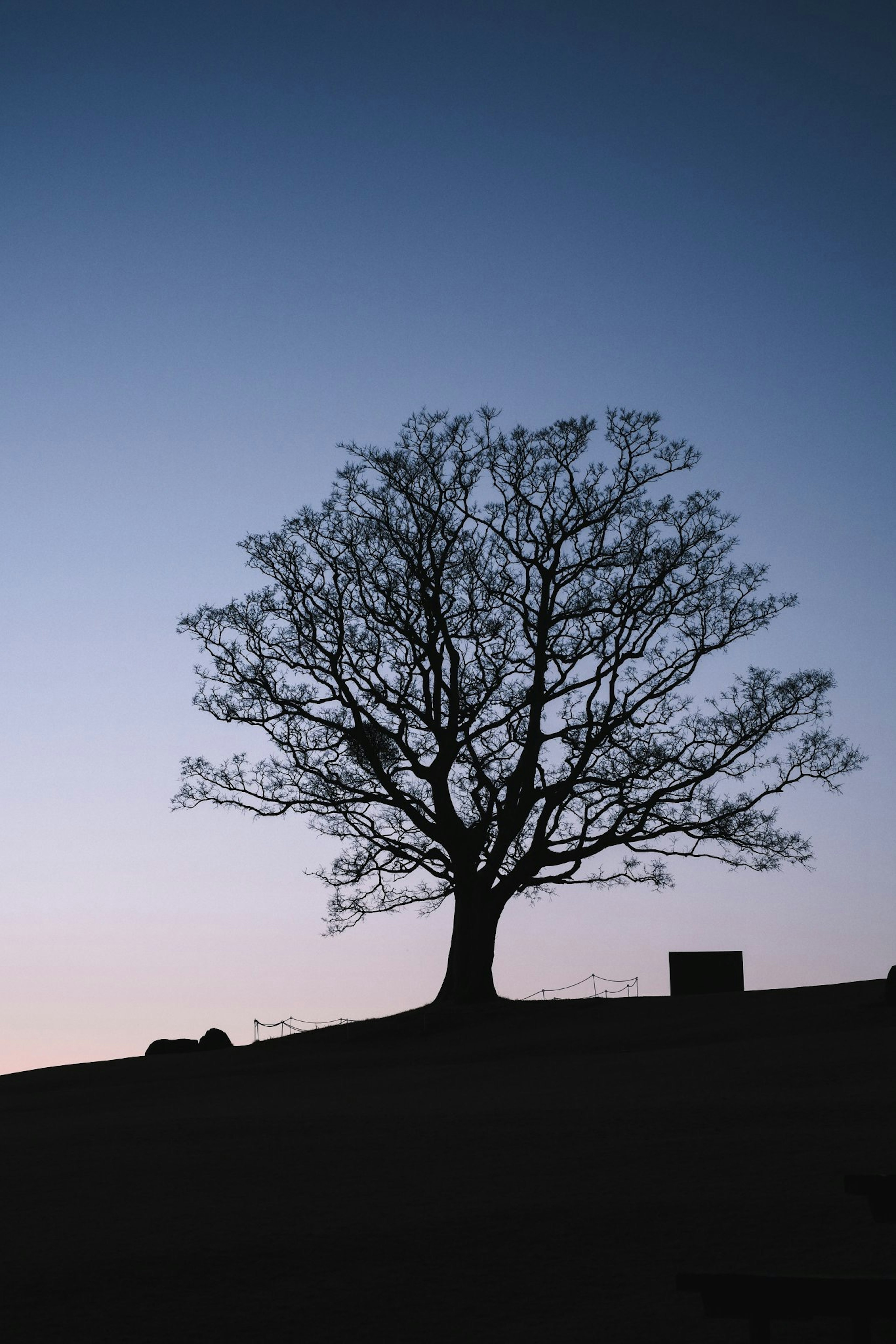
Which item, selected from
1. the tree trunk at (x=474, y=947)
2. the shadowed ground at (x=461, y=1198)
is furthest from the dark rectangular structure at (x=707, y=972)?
the shadowed ground at (x=461, y=1198)

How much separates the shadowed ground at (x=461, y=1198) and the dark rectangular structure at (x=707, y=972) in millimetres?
9042

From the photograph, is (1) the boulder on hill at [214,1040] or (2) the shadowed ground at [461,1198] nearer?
(2) the shadowed ground at [461,1198]

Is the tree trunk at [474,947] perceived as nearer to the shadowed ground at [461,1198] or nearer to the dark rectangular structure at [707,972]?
the dark rectangular structure at [707,972]

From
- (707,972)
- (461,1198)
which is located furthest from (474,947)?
(461,1198)

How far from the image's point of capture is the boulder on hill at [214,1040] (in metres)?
36.5

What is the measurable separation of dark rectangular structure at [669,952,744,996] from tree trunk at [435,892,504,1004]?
4.32m

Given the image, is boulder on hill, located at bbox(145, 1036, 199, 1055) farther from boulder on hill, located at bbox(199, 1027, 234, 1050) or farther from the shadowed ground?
the shadowed ground

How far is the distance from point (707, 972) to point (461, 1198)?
69.6 feet

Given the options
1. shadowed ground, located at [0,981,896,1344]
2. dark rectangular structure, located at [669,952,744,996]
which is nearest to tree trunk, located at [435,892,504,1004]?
dark rectangular structure, located at [669,952,744,996]

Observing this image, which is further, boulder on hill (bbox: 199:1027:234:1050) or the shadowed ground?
boulder on hill (bbox: 199:1027:234:1050)

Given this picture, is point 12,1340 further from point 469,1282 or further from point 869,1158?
point 869,1158

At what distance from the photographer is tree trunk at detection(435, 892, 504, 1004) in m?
30.4

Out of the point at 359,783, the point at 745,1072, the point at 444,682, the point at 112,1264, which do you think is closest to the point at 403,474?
the point at 444,682

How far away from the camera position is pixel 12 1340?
751cm
